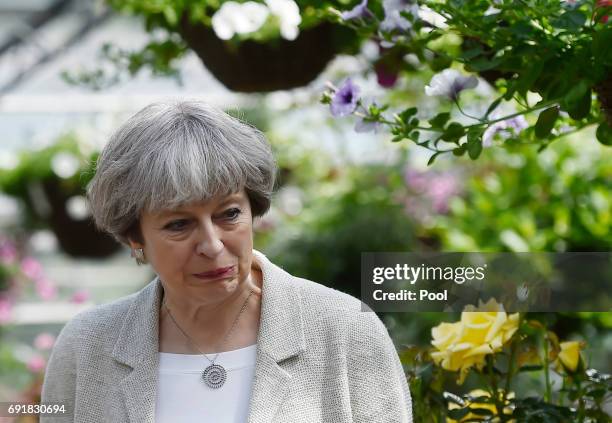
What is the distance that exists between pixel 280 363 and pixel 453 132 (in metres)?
0.35

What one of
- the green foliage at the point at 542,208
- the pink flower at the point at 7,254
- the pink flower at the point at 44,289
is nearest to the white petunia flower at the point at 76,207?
the pink flower at the point at 44,289

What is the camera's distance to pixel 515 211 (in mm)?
3098

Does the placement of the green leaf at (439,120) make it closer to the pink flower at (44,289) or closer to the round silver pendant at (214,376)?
the round silver pendant at (214,376)

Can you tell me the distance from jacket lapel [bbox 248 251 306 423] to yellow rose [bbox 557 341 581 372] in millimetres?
350

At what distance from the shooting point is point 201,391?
121 cm

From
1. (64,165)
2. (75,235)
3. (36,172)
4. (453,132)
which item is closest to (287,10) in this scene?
(453,132)

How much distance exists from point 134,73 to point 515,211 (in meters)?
1.64

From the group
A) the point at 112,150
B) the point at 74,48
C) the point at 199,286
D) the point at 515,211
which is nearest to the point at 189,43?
the point at 112,150

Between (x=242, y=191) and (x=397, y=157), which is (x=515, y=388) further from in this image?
(x=397, y=157)

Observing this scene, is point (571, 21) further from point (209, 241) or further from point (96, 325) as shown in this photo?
point (96, 325)

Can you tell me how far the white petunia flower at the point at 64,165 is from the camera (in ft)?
13.5

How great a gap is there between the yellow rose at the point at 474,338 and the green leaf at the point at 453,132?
0.26m

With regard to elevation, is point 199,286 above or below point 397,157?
below

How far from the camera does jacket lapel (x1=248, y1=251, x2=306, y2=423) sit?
1.16 metres
